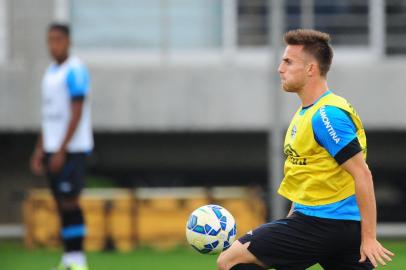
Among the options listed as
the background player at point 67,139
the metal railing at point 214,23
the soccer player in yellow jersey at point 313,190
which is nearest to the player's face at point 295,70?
the soccer player in yellow jersey at point 313,190

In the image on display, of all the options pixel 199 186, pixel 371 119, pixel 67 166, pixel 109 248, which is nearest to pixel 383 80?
pixel 371 119

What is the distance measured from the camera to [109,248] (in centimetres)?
1398

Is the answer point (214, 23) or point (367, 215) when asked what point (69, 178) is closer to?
point (367, 215)

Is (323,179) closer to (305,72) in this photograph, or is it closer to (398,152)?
(305,72)

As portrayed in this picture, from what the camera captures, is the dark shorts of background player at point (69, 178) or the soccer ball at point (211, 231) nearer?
the soccer ball at point (211, 231)

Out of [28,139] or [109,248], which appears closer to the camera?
[109,248]

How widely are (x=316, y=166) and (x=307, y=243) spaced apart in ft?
1.34

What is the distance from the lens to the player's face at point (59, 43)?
10328mm

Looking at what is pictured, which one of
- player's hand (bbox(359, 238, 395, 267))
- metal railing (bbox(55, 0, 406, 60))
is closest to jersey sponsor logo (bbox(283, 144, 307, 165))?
player's hand (bbox(359, 238, 395, 267))

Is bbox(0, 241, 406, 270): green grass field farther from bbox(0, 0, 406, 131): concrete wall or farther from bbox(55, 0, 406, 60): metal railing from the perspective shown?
bbox(55, 0, 406, 60): metal railing

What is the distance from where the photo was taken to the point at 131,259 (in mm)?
12602

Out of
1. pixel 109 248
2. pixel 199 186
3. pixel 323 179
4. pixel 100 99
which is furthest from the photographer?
pixel 199 186

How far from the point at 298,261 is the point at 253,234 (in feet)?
0.91

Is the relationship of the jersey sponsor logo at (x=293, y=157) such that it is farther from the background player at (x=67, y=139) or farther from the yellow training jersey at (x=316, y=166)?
the background player at (x=67, y=139)
